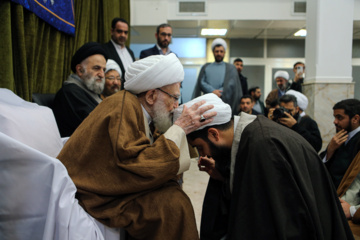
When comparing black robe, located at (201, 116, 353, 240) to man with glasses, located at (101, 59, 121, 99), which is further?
man with glasses, located at (101, 59, 121, 99)

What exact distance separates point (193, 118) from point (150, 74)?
32 cm

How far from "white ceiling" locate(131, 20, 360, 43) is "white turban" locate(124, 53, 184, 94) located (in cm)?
488

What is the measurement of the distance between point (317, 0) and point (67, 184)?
5196 mm

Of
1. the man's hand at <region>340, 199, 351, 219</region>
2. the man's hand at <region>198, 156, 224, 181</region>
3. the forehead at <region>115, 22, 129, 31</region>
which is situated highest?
the forehead at <region>115, 22, 129, 31</region>

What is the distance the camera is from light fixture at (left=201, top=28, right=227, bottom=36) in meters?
7.44

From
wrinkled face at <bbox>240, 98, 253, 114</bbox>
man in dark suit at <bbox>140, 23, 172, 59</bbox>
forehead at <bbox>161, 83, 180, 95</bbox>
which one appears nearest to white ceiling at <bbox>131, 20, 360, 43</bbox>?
man in dark suit at <bbox>140, 23, 172, 59</bbox>

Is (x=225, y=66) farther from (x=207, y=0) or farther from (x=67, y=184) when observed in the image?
(x=67, y=184)

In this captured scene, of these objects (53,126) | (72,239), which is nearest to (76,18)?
(53,126)

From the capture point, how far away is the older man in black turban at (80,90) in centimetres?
235

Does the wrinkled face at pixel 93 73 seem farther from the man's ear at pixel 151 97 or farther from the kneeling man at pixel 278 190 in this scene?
the kneeling man at pixel 278 190

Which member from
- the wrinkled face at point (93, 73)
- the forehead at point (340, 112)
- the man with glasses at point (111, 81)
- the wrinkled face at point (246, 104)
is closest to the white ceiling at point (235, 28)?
the wrinkled face at point (246, 104)

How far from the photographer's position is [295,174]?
41.5 inches

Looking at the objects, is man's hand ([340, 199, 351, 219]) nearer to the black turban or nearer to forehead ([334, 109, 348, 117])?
forehead ([334, 109, 348, 117])

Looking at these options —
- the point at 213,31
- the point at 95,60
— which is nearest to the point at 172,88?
the point at 95,60
